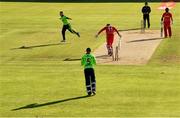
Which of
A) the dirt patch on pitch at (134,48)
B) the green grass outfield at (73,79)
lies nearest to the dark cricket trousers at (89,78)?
the green grass outfield at (73,79)

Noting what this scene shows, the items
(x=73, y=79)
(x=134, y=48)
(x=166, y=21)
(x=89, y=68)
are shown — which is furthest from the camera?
(x=166, y=21)

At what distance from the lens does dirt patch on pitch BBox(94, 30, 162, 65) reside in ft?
87.2

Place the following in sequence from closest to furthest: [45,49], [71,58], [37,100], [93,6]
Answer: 1. [37,100]
2. [71,58]
3. [45,49]
4. [93,6]

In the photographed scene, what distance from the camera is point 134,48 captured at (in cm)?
2994

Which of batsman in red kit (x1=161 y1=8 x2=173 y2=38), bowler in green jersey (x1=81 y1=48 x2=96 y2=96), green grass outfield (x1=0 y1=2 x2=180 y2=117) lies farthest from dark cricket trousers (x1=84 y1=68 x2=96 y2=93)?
batsman in red kit (x1=161 y1=8 x2=173 y2=38)

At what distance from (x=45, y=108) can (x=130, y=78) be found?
5.60 metres

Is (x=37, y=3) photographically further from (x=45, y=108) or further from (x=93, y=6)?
(x=45, y=108)

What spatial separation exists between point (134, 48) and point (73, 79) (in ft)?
27.2

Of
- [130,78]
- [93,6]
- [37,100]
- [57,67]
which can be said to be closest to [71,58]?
[57,67]

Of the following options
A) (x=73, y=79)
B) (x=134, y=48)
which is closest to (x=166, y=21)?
(x=134, y=48)

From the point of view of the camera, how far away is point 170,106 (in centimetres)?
1798

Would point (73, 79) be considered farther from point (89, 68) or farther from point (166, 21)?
point (166, 21)

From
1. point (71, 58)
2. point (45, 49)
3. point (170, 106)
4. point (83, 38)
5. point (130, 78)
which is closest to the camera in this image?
point (170, 106)

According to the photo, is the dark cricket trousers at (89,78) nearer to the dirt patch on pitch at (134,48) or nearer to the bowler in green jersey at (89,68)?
the bowler in green jersey at (89,68)
